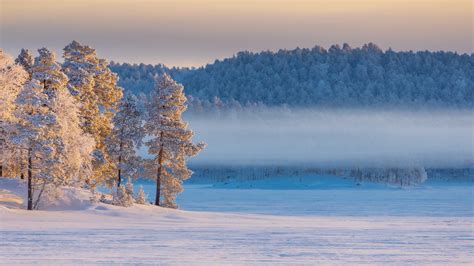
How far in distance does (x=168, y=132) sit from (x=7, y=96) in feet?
55.1

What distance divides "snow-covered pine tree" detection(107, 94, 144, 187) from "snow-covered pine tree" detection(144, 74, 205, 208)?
93cm

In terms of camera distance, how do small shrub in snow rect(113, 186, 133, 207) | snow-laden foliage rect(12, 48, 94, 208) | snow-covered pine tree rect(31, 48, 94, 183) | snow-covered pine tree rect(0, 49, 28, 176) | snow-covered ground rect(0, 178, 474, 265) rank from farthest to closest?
small shrub in snow rect(113, 186, 133, 207) < snow-covered pine tree rect(31, 48, 94, 183) < snow-laden foliage rect(12, 48, 94, 208) < snow-covered pine tree rect(0, 49, 28, 176) < snow-covered ground rect(0, 178, 474, 265)

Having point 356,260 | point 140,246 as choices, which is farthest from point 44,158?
point 356,260

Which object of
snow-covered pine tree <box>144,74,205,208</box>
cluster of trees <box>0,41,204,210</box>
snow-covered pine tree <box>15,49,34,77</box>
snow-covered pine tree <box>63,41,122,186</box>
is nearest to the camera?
cluster of trees <box>0,41,204,210</box>

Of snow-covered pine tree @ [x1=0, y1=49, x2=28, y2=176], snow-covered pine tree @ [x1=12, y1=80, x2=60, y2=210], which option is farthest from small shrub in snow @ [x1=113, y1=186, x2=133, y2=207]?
snow-covered pine tree @ [x1=0, y1=49, x2=28, y2=176]

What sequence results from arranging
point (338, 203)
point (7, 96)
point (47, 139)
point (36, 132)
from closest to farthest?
point (7, 96) → point (36, 132) → point (47, 139) → point (338, 203)

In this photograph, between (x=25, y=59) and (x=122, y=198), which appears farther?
(x=25, y=59)

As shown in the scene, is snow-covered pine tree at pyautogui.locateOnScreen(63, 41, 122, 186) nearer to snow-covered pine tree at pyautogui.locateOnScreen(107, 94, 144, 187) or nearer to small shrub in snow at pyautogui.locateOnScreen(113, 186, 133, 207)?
snow-covered pine tree at pyautogui.locateOnScreen(107, 94, 144, 187)

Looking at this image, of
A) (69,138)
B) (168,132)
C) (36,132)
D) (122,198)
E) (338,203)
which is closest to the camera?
(36,132)

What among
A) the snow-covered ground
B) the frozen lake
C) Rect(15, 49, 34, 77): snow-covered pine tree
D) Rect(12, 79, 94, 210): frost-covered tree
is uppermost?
Rect(15, 49, 34, 77): snow-covered pine tree

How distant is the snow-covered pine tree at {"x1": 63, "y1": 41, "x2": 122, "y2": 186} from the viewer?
56.7 m

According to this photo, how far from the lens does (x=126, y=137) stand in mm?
57906

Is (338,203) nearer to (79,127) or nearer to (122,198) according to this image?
(79,127)

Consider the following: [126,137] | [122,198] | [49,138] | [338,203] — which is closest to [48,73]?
[49,138]
